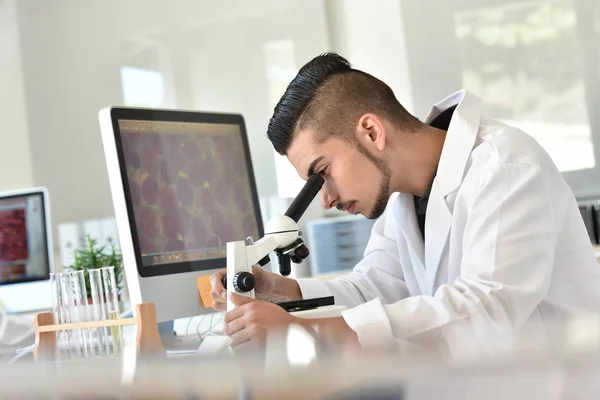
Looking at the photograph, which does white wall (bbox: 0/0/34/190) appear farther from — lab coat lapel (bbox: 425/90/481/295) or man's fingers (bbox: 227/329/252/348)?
man's fingers (bbox: 227/329/252/348)

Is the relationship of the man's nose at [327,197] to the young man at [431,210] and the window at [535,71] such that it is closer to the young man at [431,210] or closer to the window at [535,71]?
the young man at [431,210]

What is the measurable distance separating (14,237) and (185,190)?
1699 mm

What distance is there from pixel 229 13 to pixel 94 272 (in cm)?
260

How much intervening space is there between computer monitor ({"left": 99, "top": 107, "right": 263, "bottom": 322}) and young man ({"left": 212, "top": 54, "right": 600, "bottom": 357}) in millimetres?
189

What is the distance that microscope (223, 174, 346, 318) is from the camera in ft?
4.21

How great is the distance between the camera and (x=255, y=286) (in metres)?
1.53

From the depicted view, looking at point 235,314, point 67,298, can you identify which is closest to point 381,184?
point 235,314

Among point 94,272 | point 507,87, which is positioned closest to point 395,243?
point 94,272

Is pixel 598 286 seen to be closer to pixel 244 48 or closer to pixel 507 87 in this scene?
pixel 507 87

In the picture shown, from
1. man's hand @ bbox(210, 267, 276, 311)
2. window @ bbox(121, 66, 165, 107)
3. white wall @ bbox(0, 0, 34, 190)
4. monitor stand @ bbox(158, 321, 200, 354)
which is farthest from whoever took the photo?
window @ bbox(121, 66, 165, 107)

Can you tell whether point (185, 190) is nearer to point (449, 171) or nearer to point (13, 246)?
point (449, 171)

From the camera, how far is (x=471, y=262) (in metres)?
1.20

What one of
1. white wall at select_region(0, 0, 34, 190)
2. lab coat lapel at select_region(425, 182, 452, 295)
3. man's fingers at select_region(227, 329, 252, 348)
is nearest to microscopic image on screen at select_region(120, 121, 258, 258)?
lab coat lapel at select_region(425, 182, 452, 295)

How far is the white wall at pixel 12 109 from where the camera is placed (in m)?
3.63
